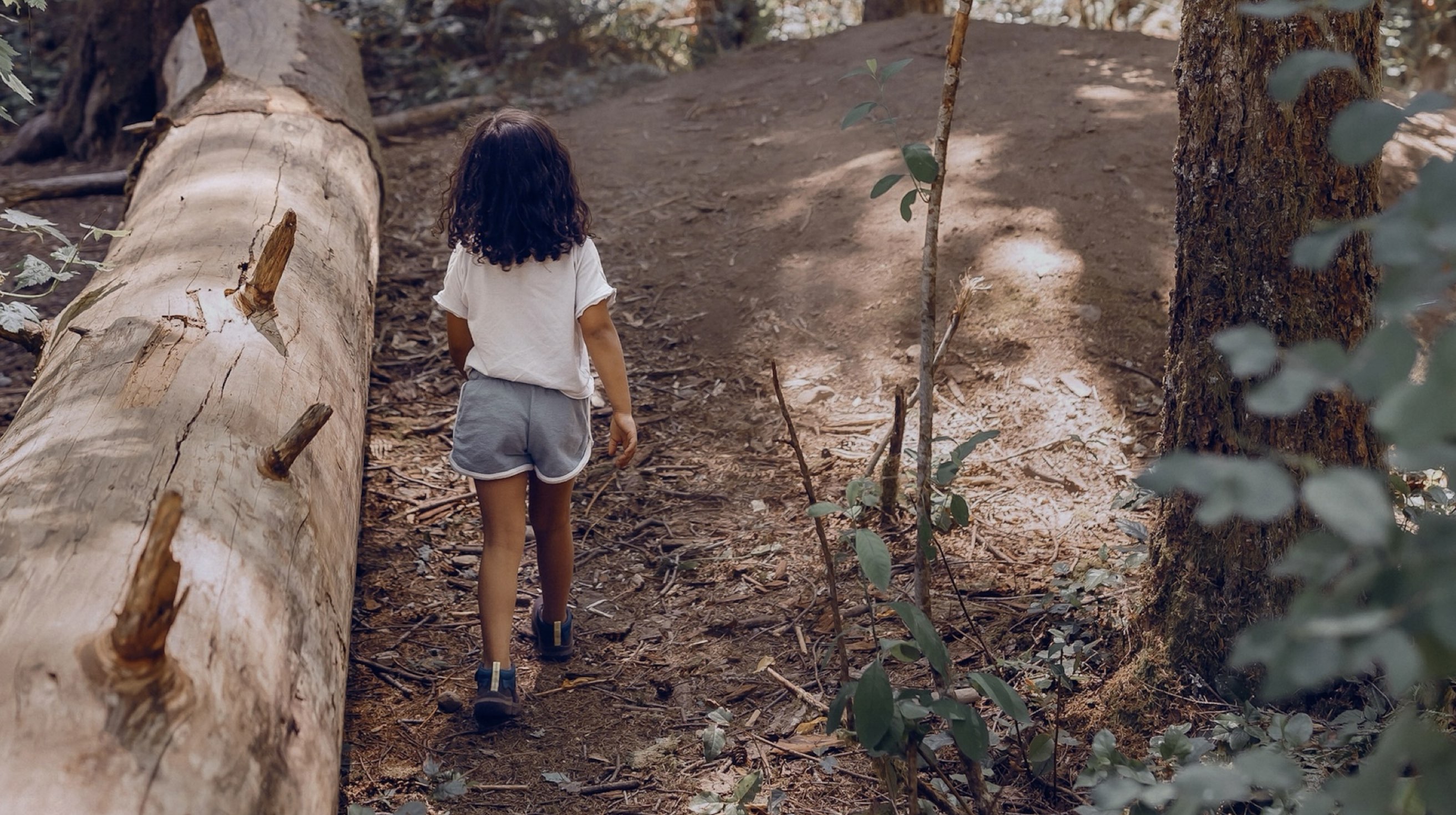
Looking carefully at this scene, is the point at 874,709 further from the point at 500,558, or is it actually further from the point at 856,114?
the point at 500,558

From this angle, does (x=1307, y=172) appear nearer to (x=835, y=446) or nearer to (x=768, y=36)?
(x=835, y=446)

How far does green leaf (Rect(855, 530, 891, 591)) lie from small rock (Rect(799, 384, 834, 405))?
2632mm

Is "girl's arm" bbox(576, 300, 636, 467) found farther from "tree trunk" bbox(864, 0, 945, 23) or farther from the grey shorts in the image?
"tree trunk" bbox(864, 0, 945, 23)

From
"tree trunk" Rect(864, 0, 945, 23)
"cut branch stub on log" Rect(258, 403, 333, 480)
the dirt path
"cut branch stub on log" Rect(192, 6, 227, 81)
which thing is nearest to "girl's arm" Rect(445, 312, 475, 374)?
"cut branch stub on log" Rect(258, 403, 333, 480)

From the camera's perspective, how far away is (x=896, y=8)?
10.2 m

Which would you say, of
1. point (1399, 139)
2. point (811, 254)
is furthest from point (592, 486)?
point (1399, 139)

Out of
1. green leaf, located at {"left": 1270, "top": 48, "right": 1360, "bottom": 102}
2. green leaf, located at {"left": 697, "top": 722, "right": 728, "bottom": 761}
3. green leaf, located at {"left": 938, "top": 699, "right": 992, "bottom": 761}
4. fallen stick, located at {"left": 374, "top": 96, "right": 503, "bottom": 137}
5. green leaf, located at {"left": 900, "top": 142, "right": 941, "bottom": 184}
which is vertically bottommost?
green leaf, located at {"left": 697, "top": 722, "right": 728, "bottom": 761}

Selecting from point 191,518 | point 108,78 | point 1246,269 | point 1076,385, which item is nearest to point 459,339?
point 191,518

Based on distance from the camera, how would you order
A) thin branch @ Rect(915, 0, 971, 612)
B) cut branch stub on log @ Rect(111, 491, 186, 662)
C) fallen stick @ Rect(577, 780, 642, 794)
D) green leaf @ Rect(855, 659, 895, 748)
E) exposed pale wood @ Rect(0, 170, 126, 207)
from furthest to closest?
exposed pale wood @ Rect(0, 170, 126, 207) → fallen stick @ Rect(577, 780, 642, 794) → thin branch @ Rect(915, 0, 971, 612) → green leaf @ Rect(855, 659, 895, 748) → cut branch stub on log @ Rect(111, 491, 186, 662)

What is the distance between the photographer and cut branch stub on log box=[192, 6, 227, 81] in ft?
18.1

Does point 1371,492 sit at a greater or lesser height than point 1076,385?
greater

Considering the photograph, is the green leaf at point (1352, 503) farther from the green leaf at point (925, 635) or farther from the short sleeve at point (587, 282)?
the short sleeve at point (587, 282)

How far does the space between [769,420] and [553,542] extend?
1600 mm

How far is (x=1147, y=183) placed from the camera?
5.71 m
